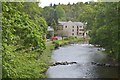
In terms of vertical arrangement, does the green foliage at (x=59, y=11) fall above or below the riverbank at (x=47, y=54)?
→ above

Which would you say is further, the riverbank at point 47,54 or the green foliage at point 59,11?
the green foliage at point 59,11

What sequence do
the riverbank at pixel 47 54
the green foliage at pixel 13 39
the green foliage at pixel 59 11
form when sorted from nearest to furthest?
the green foliage at pixel 13 39 → the riverbank at pixel 47 54 → the green foliage at pixel 59 11

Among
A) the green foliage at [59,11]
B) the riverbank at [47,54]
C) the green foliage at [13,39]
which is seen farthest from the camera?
the green foliage at [59,11]

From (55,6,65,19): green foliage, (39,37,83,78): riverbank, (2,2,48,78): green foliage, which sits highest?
(55,6,65,19): green foliage

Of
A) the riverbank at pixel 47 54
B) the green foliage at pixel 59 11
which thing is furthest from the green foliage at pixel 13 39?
the green foliage at pixel 59 11

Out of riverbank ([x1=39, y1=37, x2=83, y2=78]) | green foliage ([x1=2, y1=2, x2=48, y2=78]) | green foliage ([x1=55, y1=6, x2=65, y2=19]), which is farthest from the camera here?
green foliage ([x1=55, y1=6, x2=65, y2=19])

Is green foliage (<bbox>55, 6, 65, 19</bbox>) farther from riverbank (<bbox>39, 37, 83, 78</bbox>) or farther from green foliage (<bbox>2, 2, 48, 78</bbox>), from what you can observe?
green foliage (<bbox>2, 2, 48, 78</bbox>)

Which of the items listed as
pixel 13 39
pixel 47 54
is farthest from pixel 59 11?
pixel 13 39

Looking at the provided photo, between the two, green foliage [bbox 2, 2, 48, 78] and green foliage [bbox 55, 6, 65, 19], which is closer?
green foliage [bbox 2, 2, 48, 78]

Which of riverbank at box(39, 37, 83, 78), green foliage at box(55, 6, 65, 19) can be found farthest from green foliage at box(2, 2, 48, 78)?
green foliage at box(55, 6, 65, 19)

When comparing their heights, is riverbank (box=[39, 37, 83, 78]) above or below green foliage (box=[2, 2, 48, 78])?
below

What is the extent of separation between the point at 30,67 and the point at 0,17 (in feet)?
8.93

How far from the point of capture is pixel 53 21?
61219 millimetres

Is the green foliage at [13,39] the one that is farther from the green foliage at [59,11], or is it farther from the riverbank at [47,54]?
the green foliage at [59,11]
